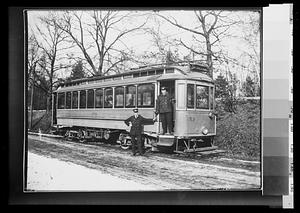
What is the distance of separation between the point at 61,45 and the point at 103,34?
644mm

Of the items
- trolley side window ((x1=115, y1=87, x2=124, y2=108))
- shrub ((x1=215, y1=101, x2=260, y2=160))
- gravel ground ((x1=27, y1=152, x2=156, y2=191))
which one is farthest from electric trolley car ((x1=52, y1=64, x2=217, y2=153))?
gravel ground ((x1=27, y1=152, x2=156, y2=191))

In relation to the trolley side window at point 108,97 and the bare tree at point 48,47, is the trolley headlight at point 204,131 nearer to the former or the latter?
the trolley side window at point 108,97

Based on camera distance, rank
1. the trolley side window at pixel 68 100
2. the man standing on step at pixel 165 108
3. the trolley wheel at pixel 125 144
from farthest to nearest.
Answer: the trolley side window at pixel 68 100, the trolley wheel at pixel 125 144, the man standing on step at pixel 165 108

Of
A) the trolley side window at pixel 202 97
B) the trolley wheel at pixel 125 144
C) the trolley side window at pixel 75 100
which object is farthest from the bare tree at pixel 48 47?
the trolley side window at pixel 202 97

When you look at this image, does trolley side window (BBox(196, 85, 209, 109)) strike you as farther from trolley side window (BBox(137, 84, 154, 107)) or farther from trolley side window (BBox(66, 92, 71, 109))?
trolley side window (BBox(66, 92, 71, 109))

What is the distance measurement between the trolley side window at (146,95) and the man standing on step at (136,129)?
149mm

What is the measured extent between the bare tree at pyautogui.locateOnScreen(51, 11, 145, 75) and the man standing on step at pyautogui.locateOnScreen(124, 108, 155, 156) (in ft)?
2.54

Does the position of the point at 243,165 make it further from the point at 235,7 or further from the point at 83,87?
the point at 83,87

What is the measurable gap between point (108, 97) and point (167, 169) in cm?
139

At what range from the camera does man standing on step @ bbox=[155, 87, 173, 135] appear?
501 centimetres

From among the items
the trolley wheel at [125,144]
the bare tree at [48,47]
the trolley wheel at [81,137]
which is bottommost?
the trolley wheel at [125,144]

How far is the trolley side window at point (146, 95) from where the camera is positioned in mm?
5043
